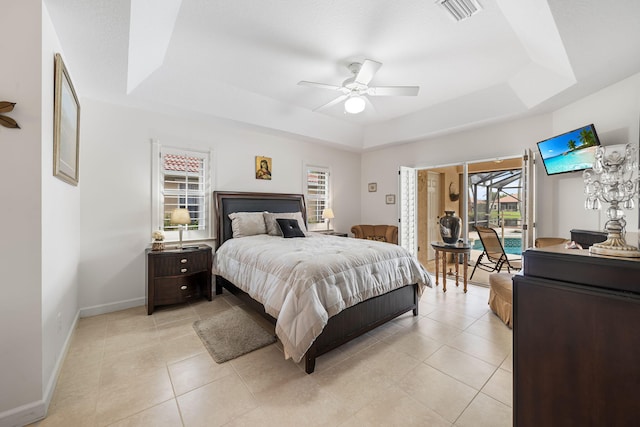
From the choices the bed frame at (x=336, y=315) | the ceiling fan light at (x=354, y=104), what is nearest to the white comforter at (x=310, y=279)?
the bed frame at (x=336, y=315)

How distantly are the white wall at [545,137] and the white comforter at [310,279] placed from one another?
2.20m

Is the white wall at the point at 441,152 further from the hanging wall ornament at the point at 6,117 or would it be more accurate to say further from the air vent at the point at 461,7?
the hanging wall ornament at the point at 6,117

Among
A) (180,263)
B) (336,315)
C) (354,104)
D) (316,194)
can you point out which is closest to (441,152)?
(316,194)

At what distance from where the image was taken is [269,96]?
4.01 m

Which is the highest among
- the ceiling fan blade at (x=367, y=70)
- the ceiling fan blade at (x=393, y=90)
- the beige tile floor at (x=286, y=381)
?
the ceiling fan blade at (x=367, y=70)

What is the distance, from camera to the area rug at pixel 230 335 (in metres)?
2.35

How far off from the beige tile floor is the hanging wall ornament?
1787mm

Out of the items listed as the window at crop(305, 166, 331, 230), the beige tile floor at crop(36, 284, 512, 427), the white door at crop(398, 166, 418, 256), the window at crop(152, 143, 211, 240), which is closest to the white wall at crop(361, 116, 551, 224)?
the white door at crop(398, 166, 418, 256)

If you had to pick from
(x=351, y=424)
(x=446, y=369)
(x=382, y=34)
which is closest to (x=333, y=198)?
(x=382, y=34)

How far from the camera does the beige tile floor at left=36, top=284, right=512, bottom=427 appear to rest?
163 centimetres

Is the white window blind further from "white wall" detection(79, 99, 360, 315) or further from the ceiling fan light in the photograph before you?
the ceiling fan light

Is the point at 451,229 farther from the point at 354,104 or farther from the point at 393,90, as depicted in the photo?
the point at 354,104

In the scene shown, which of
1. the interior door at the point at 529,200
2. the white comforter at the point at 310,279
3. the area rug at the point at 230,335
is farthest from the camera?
the interior door at the point at 529,200

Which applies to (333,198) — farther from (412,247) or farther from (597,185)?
(597,185)
